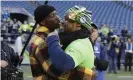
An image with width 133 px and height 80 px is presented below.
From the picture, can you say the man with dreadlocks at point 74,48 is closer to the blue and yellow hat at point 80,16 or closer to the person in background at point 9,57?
the blue and yellow hat at point 80,16

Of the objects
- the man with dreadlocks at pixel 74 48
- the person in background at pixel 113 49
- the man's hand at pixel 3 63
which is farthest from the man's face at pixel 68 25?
the person in background at pixel 113 49

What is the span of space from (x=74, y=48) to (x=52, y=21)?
1.15ft

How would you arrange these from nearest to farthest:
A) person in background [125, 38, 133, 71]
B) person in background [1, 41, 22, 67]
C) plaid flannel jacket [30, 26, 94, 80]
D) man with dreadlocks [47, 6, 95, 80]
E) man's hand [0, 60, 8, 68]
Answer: man with dreadlocks [47, 6, 95, 80] → plaid flannel jacket [30, 26, 94, 80] → man's hand [0, 60, 8, 68] → person in background [1, 41, 22, 67] → person in background [125, 38, 133, 71]

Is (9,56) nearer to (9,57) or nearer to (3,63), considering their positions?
(9,57)

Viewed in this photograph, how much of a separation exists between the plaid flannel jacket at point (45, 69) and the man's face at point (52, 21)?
0.05m

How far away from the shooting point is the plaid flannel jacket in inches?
142

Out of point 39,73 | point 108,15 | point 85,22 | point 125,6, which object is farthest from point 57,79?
point 125,6

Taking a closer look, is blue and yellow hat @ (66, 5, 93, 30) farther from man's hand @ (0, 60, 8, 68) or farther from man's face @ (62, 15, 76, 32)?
man's hand @ (0, 60, 8, 68)

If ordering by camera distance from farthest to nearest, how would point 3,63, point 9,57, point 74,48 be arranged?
point 9,57 → point 3,63 → point 74,48

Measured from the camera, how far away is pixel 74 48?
11.7 ft

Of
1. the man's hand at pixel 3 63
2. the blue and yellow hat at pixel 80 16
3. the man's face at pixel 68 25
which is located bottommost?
the man's hand at pixel 3 63

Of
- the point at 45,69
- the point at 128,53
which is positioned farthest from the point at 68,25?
the point at 128,53

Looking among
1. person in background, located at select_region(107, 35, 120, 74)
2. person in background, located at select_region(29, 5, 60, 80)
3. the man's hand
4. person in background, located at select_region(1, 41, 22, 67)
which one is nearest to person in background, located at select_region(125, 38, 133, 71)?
person in background, located at select_region(107, 35, 120, 74)

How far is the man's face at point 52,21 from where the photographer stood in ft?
12.4
